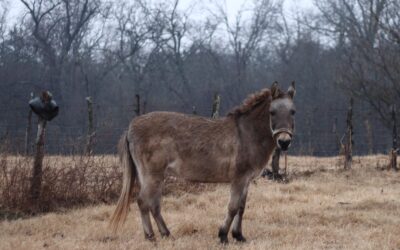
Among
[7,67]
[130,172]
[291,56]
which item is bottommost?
[130,172]

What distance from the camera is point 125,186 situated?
7.70 m

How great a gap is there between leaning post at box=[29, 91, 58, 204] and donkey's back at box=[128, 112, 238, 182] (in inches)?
98.8

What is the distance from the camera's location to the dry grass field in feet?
23.8

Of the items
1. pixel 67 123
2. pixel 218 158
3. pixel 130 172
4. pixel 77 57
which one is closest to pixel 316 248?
pixel 218 158

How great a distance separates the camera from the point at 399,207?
32.9 ft

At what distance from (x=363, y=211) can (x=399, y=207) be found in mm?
855

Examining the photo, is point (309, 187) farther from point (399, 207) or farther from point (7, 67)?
point (7, 67)

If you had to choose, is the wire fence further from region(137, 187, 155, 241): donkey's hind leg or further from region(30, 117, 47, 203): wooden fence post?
region(137, 187, 155, 241): donkey's hind leg

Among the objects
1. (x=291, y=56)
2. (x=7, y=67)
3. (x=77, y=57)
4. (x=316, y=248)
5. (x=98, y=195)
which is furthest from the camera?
(x=291, y=56)

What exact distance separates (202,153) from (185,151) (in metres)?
0.22

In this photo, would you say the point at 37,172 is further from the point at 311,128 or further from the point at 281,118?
the point at 311,128

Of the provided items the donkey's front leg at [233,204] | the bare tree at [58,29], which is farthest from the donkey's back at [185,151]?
the bare tree at [58,29]

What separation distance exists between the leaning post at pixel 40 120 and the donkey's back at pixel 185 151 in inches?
98.8

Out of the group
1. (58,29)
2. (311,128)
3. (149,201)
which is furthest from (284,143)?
(58,29)
